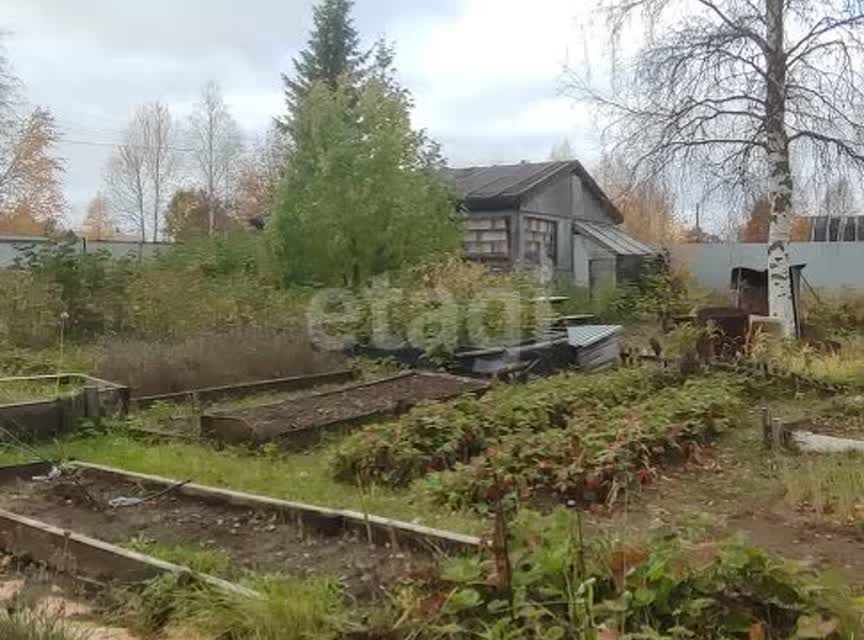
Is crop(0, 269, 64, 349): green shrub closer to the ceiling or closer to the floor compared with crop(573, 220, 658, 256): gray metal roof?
closer to the floor

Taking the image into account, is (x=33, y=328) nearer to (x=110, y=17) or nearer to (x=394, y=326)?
(x=394, y=326)

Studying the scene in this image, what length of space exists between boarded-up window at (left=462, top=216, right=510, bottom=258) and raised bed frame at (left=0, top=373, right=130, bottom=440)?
44.0 ft

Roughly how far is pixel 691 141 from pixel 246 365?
7.43 m

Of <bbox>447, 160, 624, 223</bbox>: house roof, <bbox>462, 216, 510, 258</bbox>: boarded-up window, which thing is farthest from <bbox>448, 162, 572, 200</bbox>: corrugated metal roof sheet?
<bbox>462, 216, 510, 258</bbox>: boarded-up window

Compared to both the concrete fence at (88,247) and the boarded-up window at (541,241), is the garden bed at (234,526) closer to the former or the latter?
the concrete fence at (88,247)

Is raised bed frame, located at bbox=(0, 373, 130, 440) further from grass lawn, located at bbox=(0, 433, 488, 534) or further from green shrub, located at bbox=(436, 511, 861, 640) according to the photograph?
green shrub, located at bbox=(436, 511, 861, 640)

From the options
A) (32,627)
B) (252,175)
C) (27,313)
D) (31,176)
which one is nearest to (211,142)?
(252,175)

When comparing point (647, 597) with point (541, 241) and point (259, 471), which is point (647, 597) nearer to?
point (259, 471)

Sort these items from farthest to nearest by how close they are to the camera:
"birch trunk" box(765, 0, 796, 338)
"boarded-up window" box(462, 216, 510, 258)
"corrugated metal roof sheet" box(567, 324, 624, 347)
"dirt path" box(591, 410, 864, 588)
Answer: "boarded-up window" box(462, 216, 510, 258) → "birch trunk" box(765, 0, 796, 338) → "corrugated metal roof sheet" box(567, 324, 624, 347) → "dirt path" box(591, 410, 864, 588)

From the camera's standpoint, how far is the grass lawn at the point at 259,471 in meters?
4.92

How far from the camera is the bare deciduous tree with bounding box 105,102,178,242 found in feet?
149

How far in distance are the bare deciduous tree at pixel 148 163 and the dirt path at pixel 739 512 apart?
138 feet

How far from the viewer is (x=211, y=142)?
4566 cm

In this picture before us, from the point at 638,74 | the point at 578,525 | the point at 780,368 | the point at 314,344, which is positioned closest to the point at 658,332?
the point at 638,74
